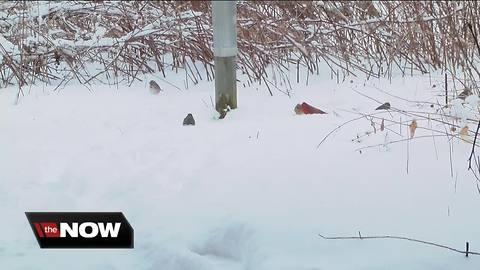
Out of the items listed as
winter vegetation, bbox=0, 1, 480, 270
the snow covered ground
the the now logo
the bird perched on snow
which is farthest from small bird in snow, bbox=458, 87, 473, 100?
the the now logo

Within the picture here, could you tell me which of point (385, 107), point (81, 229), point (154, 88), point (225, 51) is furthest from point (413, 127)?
point (154, 88)

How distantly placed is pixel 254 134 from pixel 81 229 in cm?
81

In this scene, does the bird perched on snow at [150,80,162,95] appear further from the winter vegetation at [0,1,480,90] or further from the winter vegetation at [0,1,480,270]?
the winter vegetation at [0,1,480,90]

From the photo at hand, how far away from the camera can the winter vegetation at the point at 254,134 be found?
1.91 meters

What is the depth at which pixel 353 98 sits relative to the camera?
3.09 metres

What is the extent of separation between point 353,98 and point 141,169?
3.73 ft

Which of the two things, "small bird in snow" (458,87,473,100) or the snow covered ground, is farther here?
"small bird in snow" (458,87,473,100)

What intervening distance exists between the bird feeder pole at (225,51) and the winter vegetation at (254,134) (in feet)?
0.25

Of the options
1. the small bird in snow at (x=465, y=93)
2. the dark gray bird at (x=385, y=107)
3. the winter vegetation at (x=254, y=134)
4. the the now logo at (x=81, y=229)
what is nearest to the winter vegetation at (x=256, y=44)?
the winter vegetation at (x=254, y=134)

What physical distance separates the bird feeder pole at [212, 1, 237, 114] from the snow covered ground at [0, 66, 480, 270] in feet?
0.31

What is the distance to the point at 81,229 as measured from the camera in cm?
204

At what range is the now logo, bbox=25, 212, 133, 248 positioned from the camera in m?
A: 1.99

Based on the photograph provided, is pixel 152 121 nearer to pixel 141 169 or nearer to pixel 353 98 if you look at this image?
pixel 141 169

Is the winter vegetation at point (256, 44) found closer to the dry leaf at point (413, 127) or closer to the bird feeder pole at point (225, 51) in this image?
the bird feeder pole at point (225, 51)
